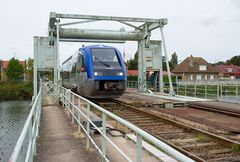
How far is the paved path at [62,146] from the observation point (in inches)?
243

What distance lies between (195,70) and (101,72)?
56.3 meters

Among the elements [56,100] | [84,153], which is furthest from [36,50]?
[84,153]

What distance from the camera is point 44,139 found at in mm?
8039

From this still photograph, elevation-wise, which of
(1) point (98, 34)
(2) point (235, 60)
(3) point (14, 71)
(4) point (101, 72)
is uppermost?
(2) point (235, 60)

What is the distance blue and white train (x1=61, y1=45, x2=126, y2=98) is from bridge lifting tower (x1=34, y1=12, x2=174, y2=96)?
4.24m

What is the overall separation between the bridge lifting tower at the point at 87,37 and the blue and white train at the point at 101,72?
13.9 ft

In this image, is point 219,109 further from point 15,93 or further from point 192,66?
point 192,66

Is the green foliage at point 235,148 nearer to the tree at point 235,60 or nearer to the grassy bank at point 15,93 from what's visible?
the grassy bank at point 15,93

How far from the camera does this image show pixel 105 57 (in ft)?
52.7

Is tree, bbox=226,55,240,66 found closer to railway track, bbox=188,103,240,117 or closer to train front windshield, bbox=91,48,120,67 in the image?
railway track, bbox=188,103,240,117

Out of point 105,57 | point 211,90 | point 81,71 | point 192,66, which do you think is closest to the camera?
point 105,57

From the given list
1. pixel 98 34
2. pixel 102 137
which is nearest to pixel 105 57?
pixel 98 34

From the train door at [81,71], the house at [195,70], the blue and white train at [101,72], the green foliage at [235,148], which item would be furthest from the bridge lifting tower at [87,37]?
the house at [195,70]

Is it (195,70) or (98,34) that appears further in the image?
(195,70)
